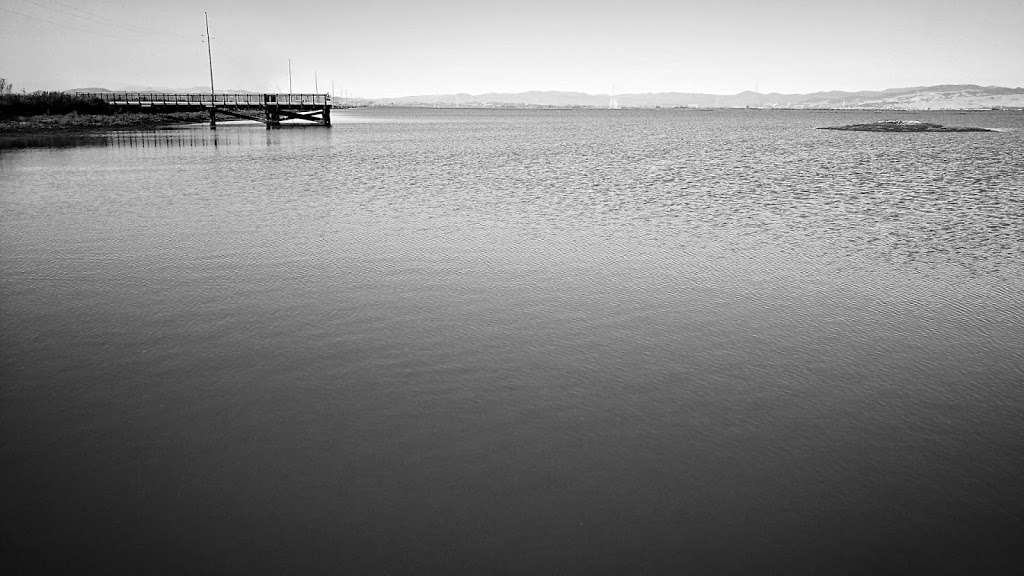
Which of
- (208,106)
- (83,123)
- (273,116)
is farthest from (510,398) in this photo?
(273,116)

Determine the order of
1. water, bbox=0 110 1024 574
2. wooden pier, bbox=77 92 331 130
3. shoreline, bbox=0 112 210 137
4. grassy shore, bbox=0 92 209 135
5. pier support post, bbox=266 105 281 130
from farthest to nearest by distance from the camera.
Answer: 1. pier support post, bbox=266 105 281 130
2. wooden pier, bbox=77 92 331 130
3. grassy shore, bbox=0 92 209 135
4. shoreline, bbox=0 112 210 137
5. water, bbox=0 110 1024 574

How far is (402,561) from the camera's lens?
203 inches

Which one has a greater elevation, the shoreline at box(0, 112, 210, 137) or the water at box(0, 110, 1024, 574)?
the shoreline at box(0, 112, 210, 137)

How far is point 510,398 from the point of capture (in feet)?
25.5

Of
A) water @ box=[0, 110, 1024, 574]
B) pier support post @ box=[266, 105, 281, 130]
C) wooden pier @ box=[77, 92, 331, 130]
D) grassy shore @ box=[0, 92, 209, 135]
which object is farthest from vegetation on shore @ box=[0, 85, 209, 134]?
water @ box=[0, 110, 1024, 574]

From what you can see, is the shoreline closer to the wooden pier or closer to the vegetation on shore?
the vegetation on shore

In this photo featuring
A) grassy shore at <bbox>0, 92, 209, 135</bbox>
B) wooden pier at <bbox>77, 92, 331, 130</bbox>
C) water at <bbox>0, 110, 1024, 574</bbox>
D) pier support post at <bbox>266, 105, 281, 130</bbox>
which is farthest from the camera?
pier support post at <bbox>266, 105, 281, 130</bbox>

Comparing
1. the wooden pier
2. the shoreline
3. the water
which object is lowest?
the water

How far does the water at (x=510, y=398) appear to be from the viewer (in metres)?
5.41

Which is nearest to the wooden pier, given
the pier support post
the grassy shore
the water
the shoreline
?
the pier support post

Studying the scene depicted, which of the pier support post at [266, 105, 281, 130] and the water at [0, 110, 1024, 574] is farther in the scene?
the pier support post at [266, 105, 281, 130]

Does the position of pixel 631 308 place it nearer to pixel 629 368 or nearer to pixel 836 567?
pixel 629 368

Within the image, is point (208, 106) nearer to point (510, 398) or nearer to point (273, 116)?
point (273, 116)

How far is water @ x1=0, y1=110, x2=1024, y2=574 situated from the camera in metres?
5.41
